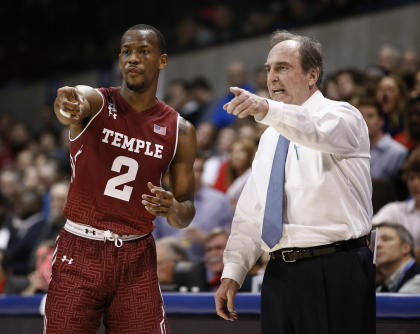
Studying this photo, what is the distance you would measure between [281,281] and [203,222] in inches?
133

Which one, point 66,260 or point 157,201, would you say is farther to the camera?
point 66,260

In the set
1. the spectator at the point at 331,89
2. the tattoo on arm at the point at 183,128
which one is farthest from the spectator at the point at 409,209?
the tattoo on arm at the point at 183,128

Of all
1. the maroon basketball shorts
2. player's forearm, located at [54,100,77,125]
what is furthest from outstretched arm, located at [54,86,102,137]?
the maroon basketball shorts

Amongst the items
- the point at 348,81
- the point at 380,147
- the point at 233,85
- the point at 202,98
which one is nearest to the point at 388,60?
the point at 348,81

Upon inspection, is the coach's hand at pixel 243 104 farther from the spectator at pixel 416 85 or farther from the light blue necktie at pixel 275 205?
the spectator at pixel 416 85

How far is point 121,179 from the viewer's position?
354cm

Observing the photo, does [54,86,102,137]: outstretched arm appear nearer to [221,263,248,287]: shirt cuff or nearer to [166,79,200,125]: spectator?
[221,263,248,287]: shirt cuff

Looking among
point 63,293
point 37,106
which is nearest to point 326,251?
point 63,293

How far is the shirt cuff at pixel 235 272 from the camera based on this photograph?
11.6 ft

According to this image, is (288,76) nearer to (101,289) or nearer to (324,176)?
(324,176)

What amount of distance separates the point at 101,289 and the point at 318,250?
1.05 metres

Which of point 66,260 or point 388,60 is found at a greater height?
point 388,60

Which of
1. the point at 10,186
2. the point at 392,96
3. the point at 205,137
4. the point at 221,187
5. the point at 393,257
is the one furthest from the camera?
the point at 10,186

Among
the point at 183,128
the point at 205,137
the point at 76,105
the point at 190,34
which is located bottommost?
the point at 205,137
